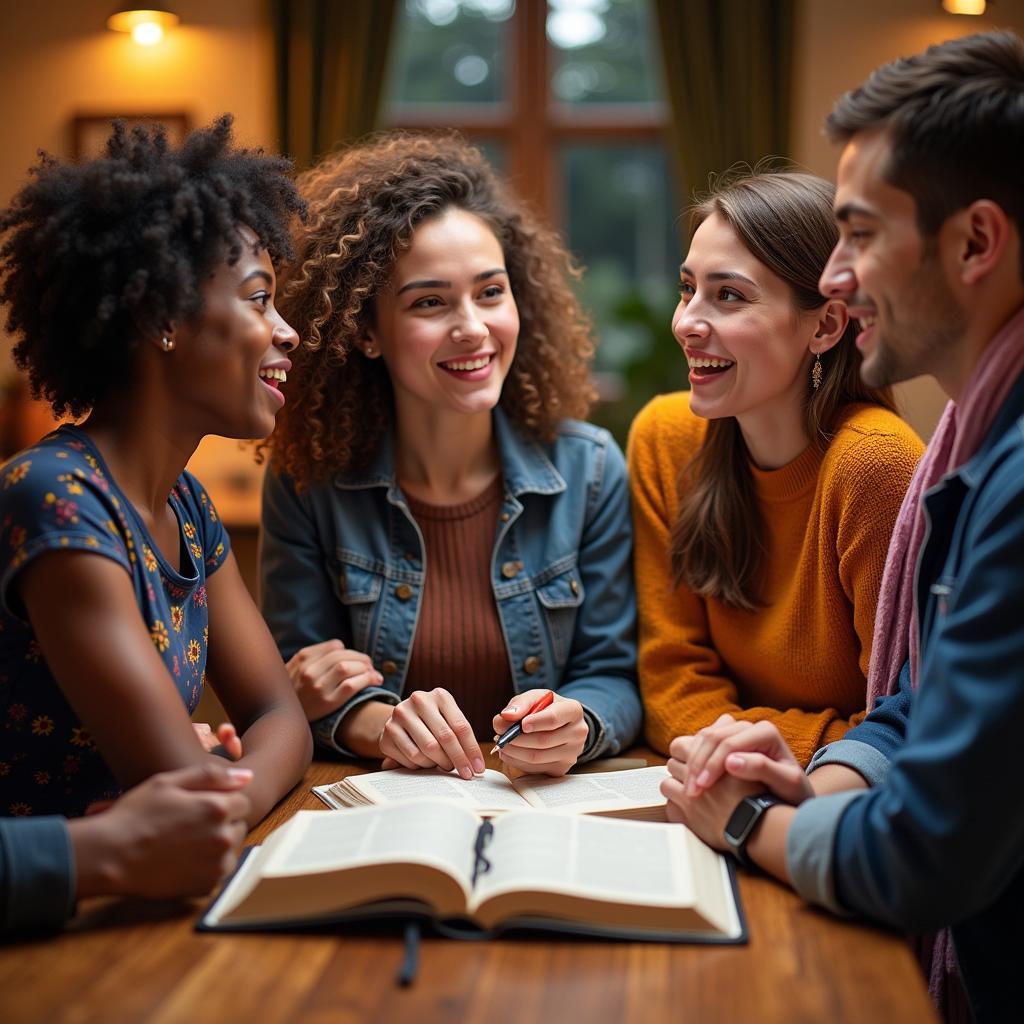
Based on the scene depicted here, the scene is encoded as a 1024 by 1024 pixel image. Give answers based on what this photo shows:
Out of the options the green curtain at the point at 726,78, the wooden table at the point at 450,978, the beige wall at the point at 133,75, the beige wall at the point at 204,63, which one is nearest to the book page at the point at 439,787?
the wooden table at the point at 450,978

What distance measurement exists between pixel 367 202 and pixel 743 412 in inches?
29.7

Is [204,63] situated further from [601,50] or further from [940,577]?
[940,577]

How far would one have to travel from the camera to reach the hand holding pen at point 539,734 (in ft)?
5.29

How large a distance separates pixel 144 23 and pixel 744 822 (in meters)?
4.81

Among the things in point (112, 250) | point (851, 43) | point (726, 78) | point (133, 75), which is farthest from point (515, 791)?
point (133, 75)

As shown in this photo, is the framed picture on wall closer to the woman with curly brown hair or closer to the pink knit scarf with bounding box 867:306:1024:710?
the woman with curly brown hair

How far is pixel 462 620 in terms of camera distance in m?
2.00

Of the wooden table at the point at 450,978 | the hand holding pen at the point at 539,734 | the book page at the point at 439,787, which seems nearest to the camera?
the wooden table at the point at 450,978

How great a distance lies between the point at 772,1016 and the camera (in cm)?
102

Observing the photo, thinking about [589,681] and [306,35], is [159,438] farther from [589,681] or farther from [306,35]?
[306,35]

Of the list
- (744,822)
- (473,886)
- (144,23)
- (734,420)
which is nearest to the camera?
(473,886)

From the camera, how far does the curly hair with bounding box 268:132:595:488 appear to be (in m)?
2.03

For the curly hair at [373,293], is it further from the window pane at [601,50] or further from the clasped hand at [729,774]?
the window pane at [601,50]

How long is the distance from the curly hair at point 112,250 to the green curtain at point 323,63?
3.76 metres
